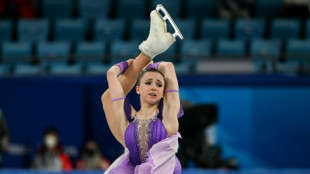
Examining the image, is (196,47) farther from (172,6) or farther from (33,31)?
(33,31)

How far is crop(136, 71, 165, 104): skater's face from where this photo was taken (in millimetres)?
3984

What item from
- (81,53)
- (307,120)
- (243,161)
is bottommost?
(243,161)

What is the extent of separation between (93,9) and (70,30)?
828 millimetres

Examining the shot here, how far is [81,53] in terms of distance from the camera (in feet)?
33.6

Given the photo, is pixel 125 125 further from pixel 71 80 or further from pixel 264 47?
pixel 264 47

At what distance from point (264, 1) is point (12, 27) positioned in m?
4.50

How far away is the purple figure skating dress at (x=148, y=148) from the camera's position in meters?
3.87

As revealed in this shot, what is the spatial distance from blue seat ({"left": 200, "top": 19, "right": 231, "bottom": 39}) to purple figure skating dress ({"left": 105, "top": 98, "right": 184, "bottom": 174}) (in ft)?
22.2

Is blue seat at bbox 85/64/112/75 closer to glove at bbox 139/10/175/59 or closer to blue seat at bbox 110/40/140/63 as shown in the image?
blue seat at bbox 110/40/140/63

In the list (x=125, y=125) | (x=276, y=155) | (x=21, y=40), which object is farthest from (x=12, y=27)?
(x=125, y=125)

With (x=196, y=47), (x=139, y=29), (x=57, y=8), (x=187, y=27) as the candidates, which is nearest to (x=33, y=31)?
(x=57, y=8)

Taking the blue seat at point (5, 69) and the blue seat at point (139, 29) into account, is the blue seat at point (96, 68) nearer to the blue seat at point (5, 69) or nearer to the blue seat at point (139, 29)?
the blue seat at point (139, 29)

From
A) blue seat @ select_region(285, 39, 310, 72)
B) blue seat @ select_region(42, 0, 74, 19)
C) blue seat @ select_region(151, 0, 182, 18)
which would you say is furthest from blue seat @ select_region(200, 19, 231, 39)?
blue seat @ select_region(42, 0, 74, 19)

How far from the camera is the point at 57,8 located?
11477 millimetres
